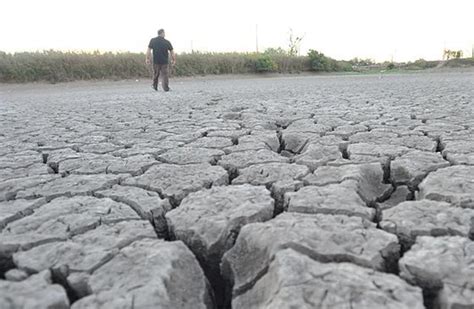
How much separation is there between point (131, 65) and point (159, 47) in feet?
31.0

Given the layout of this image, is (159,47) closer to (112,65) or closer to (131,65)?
(112,65)

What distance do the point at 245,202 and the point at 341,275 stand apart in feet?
1.86

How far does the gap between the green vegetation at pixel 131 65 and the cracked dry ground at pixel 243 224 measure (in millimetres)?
12045

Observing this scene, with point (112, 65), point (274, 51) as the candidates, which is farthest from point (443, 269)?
point (274, 51)

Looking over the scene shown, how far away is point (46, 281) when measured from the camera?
1014mm

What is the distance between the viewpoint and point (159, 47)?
8094 mm

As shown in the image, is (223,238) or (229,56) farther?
(229,56)

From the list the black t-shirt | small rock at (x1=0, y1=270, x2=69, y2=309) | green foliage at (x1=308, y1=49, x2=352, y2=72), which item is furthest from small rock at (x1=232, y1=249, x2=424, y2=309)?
green foliage at (x1=308, y1=49, x2=352, y2=72)

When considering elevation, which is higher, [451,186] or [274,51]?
[274,51]

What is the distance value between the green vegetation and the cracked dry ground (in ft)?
39.5

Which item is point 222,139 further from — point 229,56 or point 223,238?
point 229,56

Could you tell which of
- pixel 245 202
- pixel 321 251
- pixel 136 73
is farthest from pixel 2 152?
pixel 136 73

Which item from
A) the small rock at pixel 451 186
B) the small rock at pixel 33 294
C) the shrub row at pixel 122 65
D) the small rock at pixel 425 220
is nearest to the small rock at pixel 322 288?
the small rock at pixel 425 220

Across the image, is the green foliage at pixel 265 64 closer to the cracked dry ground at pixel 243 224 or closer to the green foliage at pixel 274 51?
the green foliage at pixel 274 51
